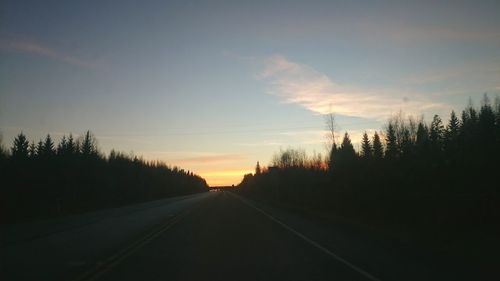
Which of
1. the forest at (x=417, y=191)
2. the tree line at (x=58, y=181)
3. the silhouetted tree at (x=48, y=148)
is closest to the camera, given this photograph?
the forest at (x=417, y=191)

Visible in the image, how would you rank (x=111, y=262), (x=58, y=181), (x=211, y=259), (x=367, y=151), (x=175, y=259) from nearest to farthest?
(x=111, y=262) < (x=211, y=259) < (x=175, y=259) < (x=367, y=151) < (x=58, y=181)

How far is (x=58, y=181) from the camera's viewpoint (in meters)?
79.6

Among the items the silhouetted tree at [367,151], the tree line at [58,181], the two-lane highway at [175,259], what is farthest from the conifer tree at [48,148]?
the two-lane highway at [175,259]

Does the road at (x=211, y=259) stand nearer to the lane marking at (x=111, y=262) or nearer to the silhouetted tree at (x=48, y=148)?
the lane marking at (x=111, y=262)

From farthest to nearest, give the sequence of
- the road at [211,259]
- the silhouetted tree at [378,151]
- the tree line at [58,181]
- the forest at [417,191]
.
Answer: the tree line at [58,181] < the silhouetted tree at [378,151] < the forest at [417,191] < the road at [211,259]

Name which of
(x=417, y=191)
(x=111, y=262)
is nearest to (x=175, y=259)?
(x=111, y=262)

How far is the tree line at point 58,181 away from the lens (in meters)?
63.2

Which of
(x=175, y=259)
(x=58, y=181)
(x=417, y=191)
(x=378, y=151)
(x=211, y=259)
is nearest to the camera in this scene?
(x=211, y=259)

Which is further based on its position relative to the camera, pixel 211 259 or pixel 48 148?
pixel 48 148

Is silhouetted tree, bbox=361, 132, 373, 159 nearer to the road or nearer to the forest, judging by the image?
the forest

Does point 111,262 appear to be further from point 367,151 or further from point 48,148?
point 48,148

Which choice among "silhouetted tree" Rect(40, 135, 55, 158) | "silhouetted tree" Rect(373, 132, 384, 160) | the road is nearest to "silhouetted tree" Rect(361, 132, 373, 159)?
"silhouetted tree" Rect(373, 132, 384, 160)

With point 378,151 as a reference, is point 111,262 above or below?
below

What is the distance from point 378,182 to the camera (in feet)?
98.4
